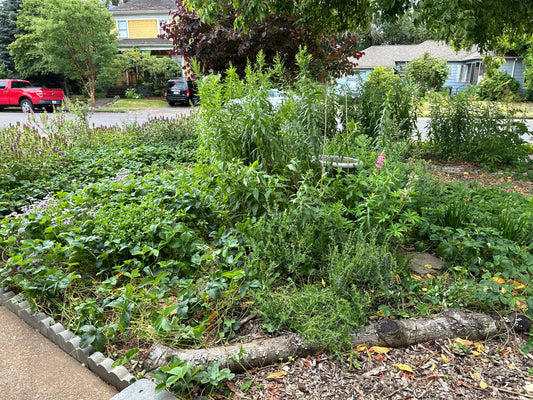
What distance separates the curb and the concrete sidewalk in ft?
0.11

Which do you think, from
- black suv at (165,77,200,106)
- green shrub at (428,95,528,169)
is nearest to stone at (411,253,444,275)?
green shrub at (428,95,528,169)

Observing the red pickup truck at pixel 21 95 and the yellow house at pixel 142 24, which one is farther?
the yellow house at pixel 142 24

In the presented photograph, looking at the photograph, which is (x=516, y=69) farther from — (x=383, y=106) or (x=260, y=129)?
(x=260, y=129)

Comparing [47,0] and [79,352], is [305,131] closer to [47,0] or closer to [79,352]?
[79,352]

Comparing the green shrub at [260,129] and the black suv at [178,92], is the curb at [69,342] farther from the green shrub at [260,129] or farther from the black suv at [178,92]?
the black suv at [178,92]

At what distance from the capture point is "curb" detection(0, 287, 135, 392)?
2.20 m

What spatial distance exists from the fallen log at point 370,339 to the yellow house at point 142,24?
33135 millimetres

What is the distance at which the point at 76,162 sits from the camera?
19.3 feet

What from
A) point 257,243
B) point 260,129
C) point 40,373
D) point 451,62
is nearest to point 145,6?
point 451,62

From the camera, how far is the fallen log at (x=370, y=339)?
221 centimetres

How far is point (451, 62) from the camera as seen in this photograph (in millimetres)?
33125

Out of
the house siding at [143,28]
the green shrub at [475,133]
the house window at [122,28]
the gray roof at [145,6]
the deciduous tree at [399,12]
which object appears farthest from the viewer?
the house window at [122,28]

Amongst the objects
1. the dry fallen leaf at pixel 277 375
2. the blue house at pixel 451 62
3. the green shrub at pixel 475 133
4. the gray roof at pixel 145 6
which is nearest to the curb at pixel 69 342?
the dry fallen leaf at pixel 277 375

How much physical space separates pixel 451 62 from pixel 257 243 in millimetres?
36091
